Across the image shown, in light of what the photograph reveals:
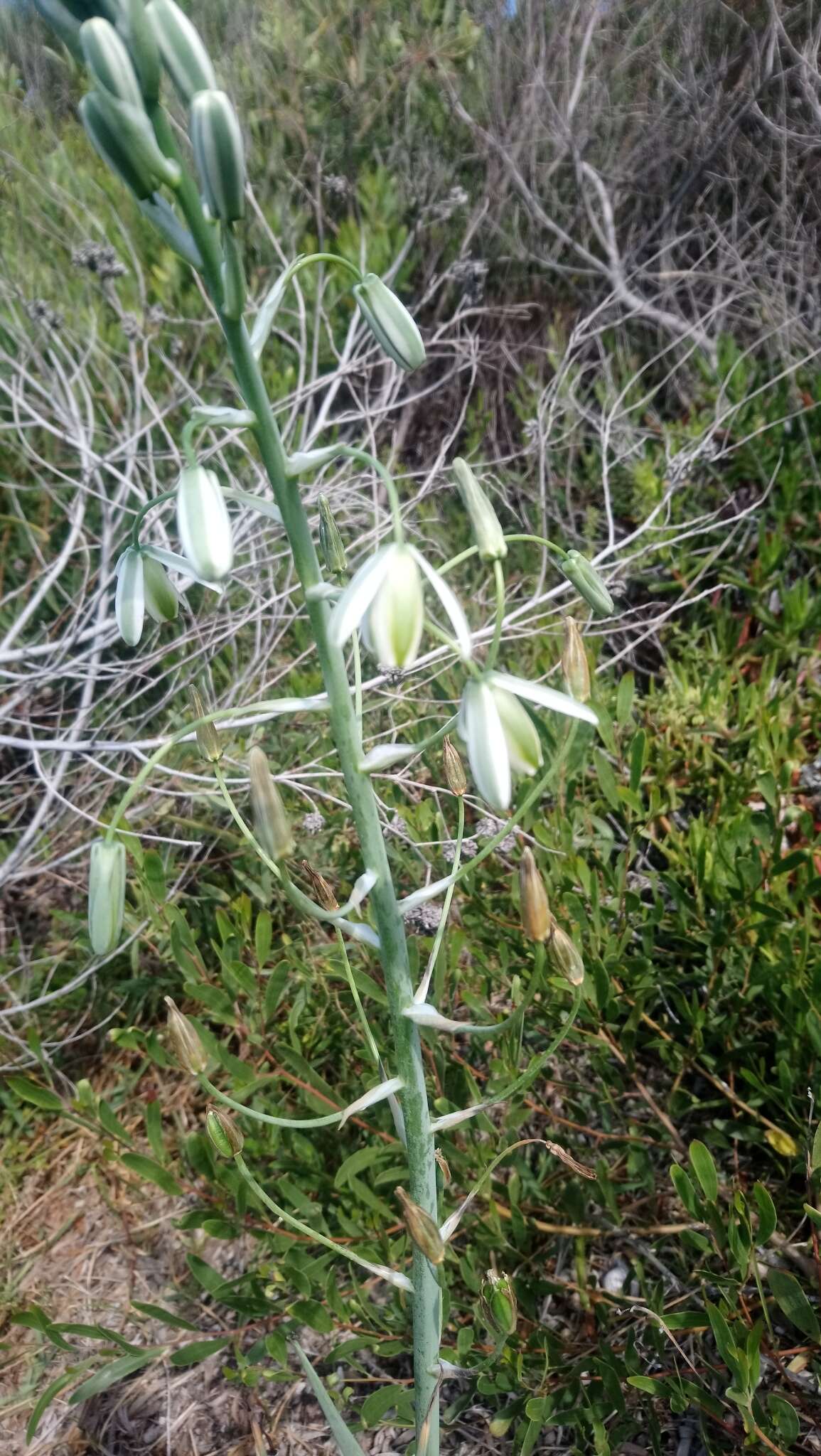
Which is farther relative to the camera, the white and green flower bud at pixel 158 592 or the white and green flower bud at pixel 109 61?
the white and green flower bud at pixel 158 592

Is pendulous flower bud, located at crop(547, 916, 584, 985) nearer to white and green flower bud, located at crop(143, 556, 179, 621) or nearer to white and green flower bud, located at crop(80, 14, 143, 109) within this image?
white and green flower bud, located at crop(143, 556, 179, 621)

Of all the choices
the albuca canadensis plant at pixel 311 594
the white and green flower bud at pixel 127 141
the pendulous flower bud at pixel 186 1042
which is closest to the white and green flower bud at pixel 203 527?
the albuca canadensis plant at pixel 311 594

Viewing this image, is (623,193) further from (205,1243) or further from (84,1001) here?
(205,1243)

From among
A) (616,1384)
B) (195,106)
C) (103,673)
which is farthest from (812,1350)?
(103,673)

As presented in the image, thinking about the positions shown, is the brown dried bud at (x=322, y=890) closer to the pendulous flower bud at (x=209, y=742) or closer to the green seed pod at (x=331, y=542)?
the pendulous flower bud at (x=209, y=742)

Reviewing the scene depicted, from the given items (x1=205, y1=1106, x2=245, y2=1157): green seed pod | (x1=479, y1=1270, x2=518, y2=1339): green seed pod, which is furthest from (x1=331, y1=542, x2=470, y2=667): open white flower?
(x1=479, y1=1270, x2=518, y2=1339): green seed pod

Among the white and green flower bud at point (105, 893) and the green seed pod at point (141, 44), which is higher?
the green seed pod at point (141, 44)

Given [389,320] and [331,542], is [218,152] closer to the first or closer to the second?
[389,320]
